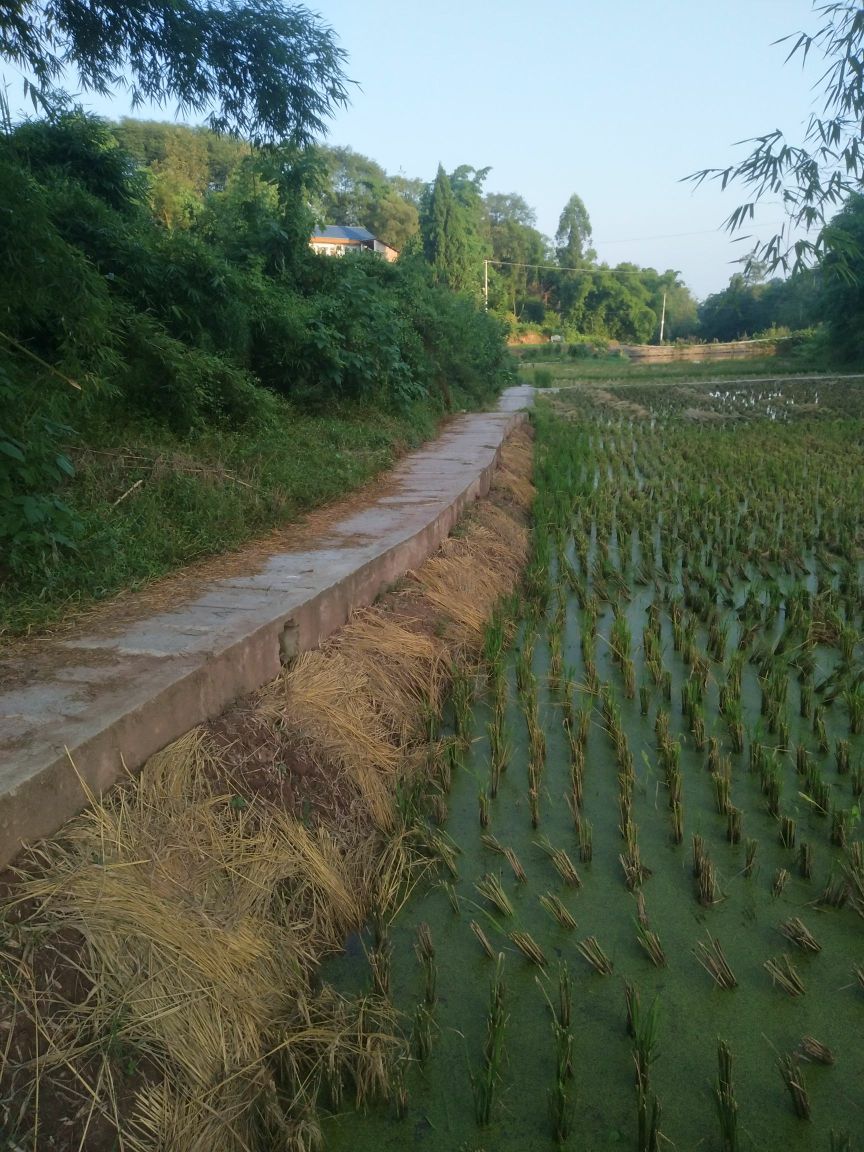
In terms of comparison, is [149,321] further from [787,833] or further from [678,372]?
[678,372]

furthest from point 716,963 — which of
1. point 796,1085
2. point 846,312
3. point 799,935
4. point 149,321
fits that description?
point 846,312

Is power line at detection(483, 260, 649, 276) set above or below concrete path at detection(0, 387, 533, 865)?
above

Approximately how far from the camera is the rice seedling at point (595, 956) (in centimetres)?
233

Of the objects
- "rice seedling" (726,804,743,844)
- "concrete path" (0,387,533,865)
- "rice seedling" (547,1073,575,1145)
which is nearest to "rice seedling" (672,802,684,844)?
"rice seedling" (726,804,743,844)

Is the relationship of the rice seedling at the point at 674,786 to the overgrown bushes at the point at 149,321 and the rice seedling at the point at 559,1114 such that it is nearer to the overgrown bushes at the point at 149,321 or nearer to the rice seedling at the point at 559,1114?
the rice seedling at the point at 559,1114

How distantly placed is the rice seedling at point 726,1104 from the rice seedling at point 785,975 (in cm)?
40

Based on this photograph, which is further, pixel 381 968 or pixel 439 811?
pixel 439 811

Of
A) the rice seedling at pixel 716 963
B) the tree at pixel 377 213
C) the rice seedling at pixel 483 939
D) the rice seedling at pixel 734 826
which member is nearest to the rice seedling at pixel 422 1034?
the rice seedling at pixel 483 939

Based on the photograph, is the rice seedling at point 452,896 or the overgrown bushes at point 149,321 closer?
the rice seedling at point 452,896

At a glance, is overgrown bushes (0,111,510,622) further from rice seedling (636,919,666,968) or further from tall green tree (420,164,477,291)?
tall green tree (420,164,477,291)

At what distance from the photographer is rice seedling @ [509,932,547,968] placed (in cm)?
238

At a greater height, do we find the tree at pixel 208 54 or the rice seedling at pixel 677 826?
the tree at pixel 208 54

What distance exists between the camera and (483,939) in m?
2.44

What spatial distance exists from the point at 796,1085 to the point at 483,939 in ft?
2.82
